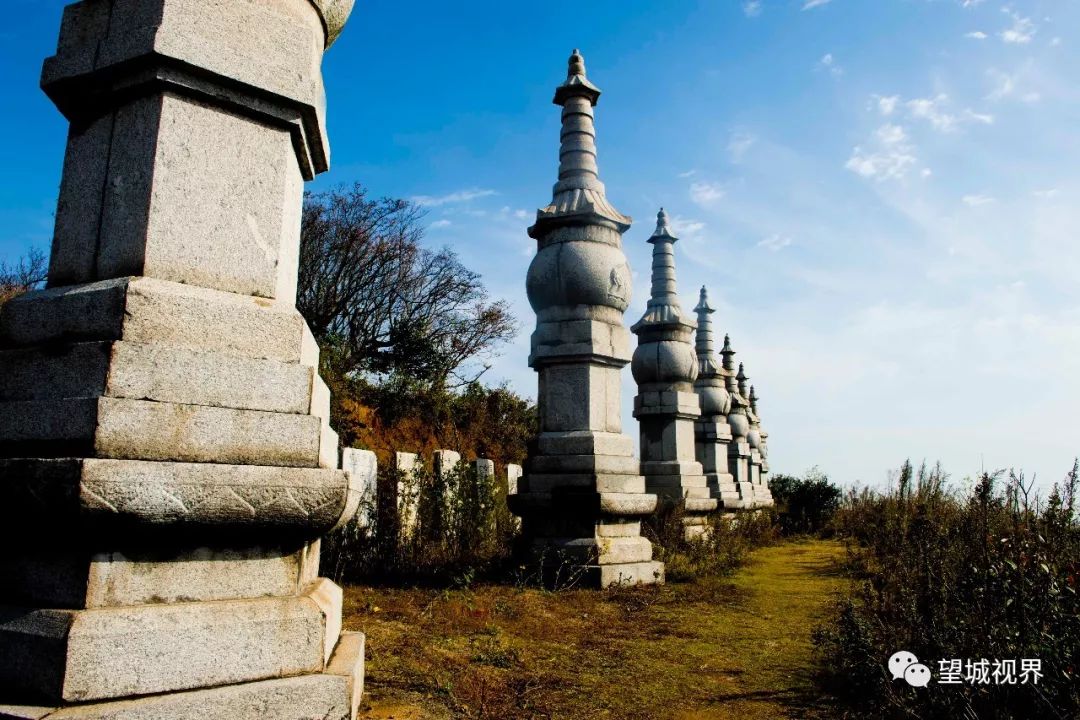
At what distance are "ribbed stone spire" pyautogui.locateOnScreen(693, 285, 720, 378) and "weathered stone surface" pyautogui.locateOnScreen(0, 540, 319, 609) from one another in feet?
38.4

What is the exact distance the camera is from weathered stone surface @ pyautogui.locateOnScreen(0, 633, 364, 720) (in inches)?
74.1

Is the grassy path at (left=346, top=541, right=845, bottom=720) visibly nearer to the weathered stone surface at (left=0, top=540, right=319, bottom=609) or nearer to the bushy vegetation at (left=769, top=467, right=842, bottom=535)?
the weathered stone surface at (left=0, top=540, right=319, bottom=609)

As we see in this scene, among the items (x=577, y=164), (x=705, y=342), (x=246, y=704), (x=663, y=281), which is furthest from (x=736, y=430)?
(x=246, y=704)

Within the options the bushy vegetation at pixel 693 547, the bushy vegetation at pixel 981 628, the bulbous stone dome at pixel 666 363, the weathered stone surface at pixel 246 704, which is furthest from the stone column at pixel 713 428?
the weathered stone surface at pixel 246 704

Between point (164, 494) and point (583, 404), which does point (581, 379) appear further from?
point (164, 494)

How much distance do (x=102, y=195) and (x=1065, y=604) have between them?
411 cm

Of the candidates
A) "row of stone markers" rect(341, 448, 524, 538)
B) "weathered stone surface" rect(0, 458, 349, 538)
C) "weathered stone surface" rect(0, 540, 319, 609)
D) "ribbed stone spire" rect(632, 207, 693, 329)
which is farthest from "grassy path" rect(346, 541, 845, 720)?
"ribbed stone spire" rect(632, 207, 693, 329)

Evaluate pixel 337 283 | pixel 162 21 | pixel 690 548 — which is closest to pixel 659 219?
pixel 690 548

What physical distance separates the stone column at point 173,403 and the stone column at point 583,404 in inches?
136

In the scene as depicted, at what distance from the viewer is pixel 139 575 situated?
2104 millimetres

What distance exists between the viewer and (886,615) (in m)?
4.21

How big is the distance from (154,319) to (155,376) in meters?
0.18

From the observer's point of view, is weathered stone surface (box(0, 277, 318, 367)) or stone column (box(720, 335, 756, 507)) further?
stone column (box(720, 335, 756, 507))

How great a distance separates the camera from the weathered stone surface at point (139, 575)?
6.73 ft
